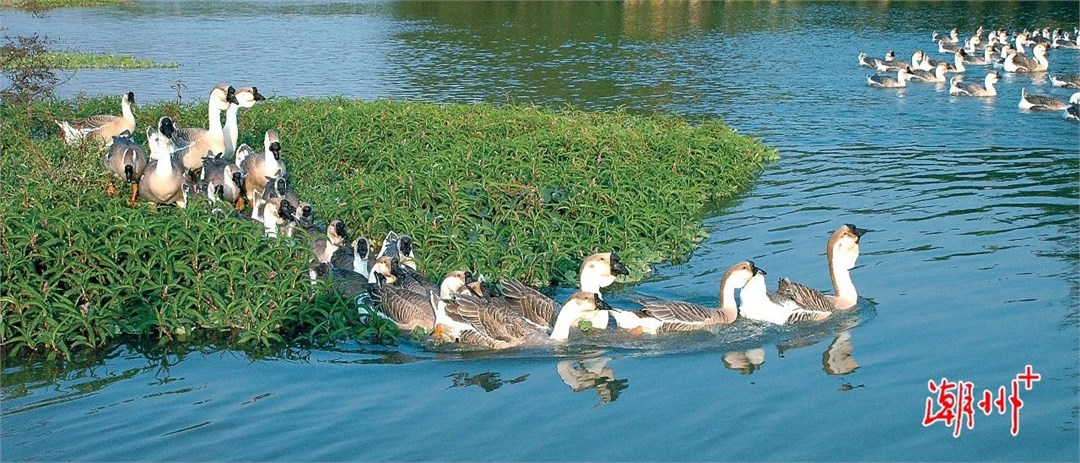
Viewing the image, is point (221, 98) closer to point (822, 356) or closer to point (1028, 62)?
point (822, 356)

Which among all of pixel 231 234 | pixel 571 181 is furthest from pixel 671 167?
pixel 231 234

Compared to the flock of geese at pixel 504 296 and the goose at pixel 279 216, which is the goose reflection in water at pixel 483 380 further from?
the goose at pixel 279 216

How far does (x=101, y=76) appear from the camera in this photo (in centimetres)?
3356

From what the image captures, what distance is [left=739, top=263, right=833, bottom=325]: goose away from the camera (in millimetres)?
10977

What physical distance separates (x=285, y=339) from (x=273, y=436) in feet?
7.15

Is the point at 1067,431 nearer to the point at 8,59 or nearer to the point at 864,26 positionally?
the point at 8,59

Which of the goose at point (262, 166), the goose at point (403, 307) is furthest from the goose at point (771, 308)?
the goose at point (262, 166)

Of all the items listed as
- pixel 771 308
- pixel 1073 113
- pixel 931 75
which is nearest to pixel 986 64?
pixel 931 75

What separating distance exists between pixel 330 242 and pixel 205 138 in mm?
4553

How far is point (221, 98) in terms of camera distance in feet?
53.6

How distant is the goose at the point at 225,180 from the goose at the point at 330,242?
228 centimetres

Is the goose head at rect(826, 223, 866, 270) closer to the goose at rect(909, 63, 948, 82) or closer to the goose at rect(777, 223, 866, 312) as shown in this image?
the goose at rect(777, 223, 866, 312)

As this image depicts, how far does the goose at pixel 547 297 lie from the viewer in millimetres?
10641

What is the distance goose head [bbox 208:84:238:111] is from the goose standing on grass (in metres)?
4.64
